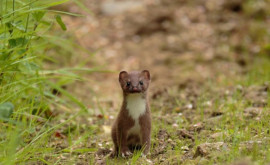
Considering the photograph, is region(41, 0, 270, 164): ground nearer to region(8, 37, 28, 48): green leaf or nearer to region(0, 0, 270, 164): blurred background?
region(0, 0, 270, 164): blurred background

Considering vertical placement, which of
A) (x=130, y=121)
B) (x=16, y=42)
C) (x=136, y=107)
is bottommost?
(x=130, y=121)

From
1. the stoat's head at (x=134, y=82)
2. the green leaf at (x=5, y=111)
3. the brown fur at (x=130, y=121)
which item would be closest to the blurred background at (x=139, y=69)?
the green leaf at (x=5, y=111)

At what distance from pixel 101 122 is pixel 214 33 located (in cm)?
523

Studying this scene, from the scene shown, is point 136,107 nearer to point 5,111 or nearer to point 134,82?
point 134,82

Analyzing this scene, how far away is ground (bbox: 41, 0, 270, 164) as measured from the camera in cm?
441

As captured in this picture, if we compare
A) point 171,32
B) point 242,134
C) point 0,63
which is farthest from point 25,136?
point 171,32

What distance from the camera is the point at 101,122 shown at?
6016 millimetres

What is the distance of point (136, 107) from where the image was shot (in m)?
4.53

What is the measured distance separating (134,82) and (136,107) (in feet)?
0.85

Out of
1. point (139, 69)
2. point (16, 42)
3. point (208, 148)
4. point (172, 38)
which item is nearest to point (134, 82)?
point (208, 148)

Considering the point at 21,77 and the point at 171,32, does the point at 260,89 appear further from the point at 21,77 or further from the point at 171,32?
the point at 171,32

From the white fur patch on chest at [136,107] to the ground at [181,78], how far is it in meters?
0.28

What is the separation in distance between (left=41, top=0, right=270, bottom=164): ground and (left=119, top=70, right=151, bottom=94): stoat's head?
0.63 meters

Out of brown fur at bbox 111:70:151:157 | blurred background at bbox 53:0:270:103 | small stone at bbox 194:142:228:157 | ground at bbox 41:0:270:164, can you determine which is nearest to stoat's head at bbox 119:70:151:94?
brown fur at bbox 111:70:151:157
